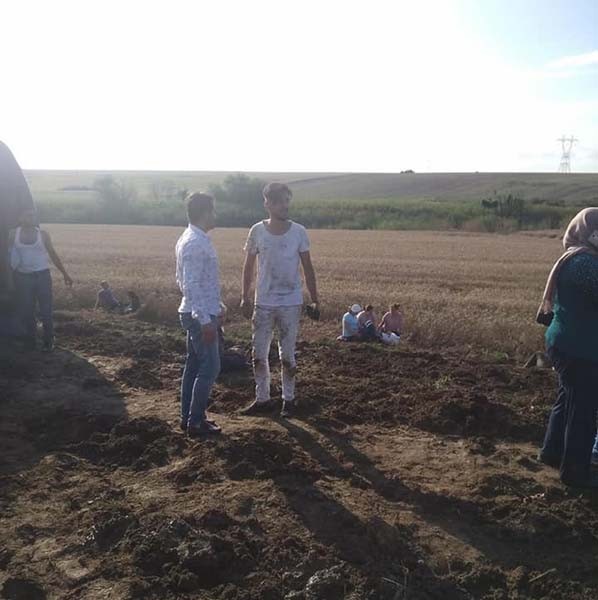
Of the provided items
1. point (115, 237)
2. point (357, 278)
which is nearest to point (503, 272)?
point (357, 278)

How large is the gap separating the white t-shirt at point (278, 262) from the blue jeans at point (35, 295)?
148 inches

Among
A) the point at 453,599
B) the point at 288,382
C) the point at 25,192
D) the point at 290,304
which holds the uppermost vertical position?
the point at 25,192

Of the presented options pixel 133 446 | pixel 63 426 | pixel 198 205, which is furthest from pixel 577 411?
pixel 63 426

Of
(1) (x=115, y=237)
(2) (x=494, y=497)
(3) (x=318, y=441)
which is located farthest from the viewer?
(1) (x=115, y=237)

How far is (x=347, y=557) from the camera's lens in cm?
383

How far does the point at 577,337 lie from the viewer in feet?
15.3

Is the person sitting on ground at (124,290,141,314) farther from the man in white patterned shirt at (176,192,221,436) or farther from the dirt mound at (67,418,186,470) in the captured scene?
the man in white patterned shirt at (176,192,221,436)

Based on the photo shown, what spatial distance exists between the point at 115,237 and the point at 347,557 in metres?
30.4

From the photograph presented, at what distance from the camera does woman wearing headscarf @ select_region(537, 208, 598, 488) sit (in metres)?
4.54

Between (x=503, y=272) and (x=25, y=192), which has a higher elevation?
(x=25, y=192)

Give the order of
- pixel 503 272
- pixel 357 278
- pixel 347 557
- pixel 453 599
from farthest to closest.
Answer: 1. pixel 503 272
2. pixel 357 278
3. pixel 347 557
4. pixel 453 599

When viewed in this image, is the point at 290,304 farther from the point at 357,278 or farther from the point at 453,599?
the point at 357,278

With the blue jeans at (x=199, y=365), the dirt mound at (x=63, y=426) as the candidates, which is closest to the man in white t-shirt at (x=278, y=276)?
the blue jeans at (x=199, y=365)

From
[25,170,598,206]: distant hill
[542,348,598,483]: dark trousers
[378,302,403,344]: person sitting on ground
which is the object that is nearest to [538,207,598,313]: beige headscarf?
[542,348,598,483]: dark trousers
